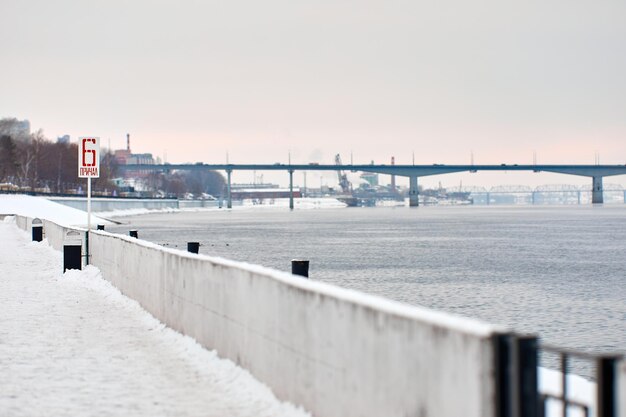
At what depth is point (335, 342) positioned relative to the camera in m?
9.52

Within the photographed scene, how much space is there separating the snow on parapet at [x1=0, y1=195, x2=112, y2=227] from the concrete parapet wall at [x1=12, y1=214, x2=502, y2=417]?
98.7m

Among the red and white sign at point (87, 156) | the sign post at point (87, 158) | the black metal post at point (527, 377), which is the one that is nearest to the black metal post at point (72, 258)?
the sign post at point (87, 158)

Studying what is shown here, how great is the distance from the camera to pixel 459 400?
23.0ft

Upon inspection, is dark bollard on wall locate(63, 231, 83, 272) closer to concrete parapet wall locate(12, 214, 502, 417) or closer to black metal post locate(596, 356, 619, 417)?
concrete parapet wall locate(12, 214, 502, 417)

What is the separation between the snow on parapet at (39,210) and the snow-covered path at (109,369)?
92.4m

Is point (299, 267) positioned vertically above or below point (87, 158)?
below

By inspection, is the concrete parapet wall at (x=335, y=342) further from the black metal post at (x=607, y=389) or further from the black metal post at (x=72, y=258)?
the black metal post at (x=72, y=258)

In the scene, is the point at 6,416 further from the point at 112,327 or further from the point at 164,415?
the point at 112,327

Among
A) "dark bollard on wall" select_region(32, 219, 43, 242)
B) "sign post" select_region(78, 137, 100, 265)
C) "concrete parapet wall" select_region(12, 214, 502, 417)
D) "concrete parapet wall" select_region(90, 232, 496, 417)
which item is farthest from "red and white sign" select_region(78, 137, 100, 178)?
"dark bollard on wall" select_region(32, 219, 43, 242)

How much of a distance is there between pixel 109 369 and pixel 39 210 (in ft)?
353

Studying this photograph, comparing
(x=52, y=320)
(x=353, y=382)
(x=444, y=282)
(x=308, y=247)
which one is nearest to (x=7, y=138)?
(x=308, y=247)

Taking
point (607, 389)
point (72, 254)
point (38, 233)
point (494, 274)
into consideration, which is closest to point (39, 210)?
point (38, 233)

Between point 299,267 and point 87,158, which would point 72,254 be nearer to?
point 87,158

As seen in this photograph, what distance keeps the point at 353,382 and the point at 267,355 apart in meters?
2.78
